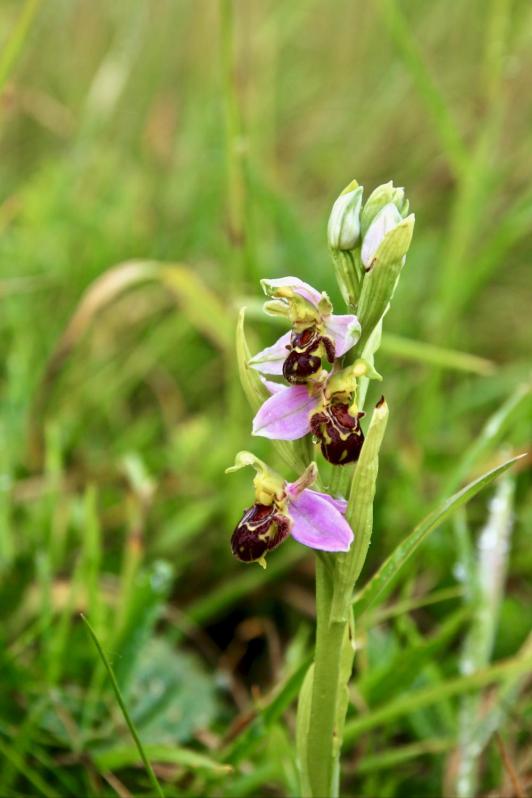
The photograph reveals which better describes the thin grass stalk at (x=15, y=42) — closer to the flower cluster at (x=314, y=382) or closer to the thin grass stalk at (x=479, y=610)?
the flower cluster at (x=314, y=382)

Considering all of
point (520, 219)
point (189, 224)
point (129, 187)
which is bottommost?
point (520, 219)

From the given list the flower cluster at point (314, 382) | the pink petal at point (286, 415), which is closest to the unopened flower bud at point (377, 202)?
the flower cluster at point (314, 382)

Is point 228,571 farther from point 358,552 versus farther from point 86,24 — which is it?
point 86,24

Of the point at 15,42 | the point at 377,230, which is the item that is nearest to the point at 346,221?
the point at 377,230

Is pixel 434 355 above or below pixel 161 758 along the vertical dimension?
above

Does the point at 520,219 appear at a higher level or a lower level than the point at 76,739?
higher

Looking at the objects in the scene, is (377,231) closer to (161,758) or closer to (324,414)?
(324,414)

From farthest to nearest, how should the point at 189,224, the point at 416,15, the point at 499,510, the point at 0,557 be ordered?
the point at 416,15 < the point at 189,224 < the point at 0,557 < the point at 499,510

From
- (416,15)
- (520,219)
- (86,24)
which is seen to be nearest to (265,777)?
(520,219)
